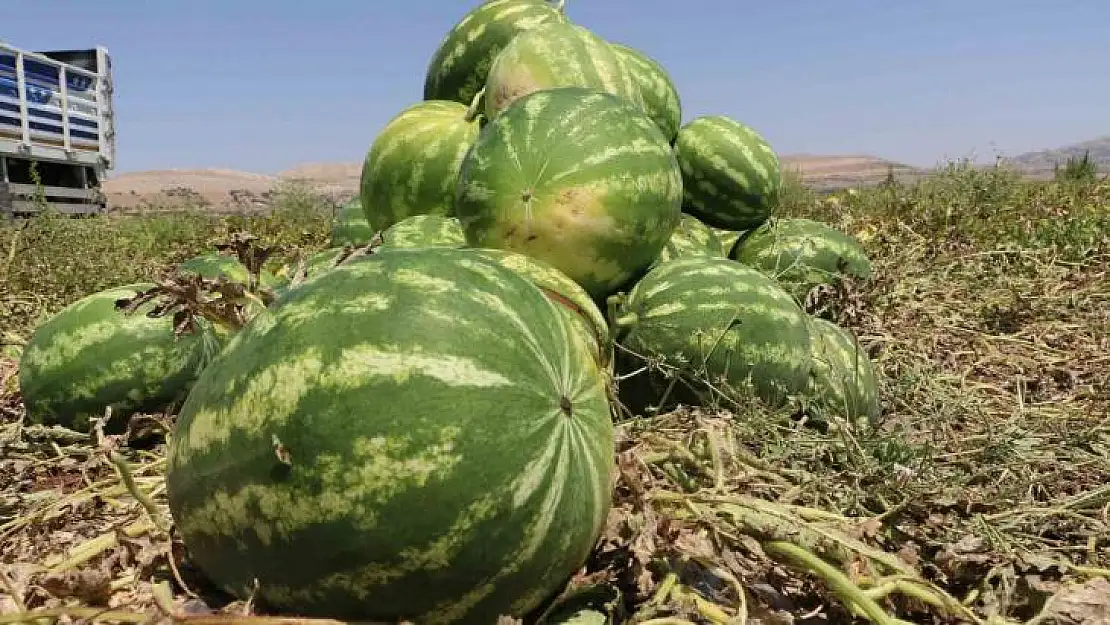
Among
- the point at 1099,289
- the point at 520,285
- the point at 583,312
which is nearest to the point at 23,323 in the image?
the point at 583,312

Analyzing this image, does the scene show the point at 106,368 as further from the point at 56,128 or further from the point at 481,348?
the point at 56,128

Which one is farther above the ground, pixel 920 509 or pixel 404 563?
pixel 404 563

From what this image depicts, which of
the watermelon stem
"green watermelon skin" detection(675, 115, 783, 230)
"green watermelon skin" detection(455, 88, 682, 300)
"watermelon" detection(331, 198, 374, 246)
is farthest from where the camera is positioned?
"watermelon" detection(331, 198, 374, 246)

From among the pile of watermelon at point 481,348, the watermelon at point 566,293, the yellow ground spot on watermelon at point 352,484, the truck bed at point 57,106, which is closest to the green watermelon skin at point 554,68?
the pile of watermelon at point 481,348

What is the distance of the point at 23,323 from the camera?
14.6ft

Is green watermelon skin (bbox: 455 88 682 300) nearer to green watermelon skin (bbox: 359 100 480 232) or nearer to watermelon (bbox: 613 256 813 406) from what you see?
watermelon (bbox: 613 256 813 406)

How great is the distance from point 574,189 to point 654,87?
4.71 ft

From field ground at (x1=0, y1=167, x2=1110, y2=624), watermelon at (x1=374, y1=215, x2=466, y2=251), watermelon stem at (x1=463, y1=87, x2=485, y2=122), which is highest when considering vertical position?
watermelon stem at (x1=463, y1=87, x2=485, y2=122)

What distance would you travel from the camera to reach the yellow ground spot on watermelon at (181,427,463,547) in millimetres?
1236

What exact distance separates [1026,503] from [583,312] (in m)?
1.11

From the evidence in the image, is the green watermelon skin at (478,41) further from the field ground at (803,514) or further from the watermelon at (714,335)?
the field ground at (803,514)

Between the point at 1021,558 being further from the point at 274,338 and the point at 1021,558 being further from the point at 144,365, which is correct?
the point at 144,365

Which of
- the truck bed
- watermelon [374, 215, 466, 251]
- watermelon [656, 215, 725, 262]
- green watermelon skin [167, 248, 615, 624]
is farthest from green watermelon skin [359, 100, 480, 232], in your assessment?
the truck bed

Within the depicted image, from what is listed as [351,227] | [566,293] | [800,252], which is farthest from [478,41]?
[566,293]
